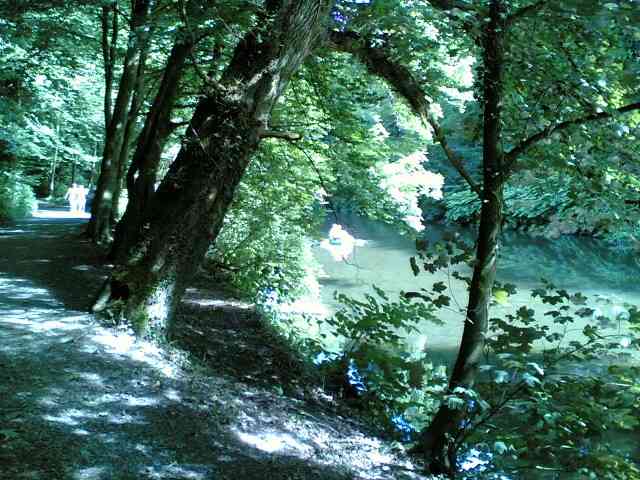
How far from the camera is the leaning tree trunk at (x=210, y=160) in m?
5.69

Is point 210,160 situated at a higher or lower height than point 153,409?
higher

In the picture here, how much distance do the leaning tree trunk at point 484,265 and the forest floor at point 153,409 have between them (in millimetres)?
340

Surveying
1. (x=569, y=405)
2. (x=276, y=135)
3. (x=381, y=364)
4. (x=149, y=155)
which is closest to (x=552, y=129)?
(x=569, y=405)

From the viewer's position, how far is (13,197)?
1948 centimetres

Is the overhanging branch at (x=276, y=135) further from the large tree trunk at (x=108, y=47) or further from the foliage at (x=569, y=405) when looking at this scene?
the large tree trunk at (x=108, y=47)

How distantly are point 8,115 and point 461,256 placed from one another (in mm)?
14350

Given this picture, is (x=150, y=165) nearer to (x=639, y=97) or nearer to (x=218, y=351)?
(x=218, y=351)

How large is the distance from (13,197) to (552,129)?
18.7 m

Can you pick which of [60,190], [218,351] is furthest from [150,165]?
[60,190]

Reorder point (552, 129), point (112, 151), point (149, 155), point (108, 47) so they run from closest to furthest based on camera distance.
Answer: point (552, 129) < point (149, 155) < point (112, 151) < point (108, 47)

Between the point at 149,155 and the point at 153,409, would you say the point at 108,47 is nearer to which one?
the point at 149,155

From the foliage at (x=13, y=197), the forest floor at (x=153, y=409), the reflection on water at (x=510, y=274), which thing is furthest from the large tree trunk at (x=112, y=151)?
the foliage at (x=13, y=197)

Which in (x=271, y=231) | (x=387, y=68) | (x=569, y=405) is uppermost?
(x=387, y=68)

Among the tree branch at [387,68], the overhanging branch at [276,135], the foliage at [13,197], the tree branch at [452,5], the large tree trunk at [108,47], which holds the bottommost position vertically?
the foliage at [13,197]
